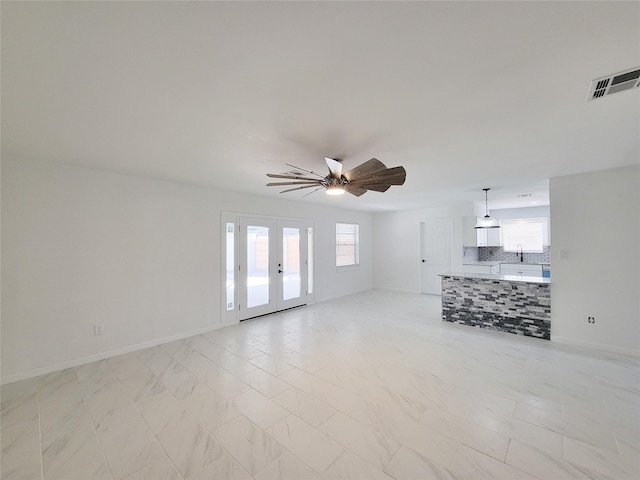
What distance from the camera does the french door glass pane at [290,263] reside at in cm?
A: 579

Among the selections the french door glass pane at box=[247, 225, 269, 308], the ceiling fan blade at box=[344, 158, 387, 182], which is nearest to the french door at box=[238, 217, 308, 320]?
the french door glass pane at box=[247, 225, 269, 308]

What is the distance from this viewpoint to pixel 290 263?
591 centimetres

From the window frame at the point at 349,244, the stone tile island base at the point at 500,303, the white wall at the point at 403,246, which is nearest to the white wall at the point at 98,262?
the window frame at the point at 349,244

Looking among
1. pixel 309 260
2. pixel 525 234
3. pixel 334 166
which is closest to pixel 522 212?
pixel 525 234

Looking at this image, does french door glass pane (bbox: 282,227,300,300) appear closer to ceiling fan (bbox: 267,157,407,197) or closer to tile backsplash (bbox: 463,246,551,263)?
ceiling fan (bbox: 267,157,407,197)

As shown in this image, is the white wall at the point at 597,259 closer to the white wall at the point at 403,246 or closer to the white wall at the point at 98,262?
the white wall at the point at 403,246

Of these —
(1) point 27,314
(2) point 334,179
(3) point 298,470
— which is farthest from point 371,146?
(1) point 27,314

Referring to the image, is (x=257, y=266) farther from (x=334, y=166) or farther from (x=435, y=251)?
(x=435, y=251)

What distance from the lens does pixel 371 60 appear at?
4.75 feet

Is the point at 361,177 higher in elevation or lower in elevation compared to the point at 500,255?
higher

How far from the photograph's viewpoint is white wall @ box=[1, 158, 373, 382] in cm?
297

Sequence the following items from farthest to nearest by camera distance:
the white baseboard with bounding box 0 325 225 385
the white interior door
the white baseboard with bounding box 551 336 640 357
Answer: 1. the white interior door
2. the white baseboard with bounding box 551 336 640 357
3. the white baseboard with bounding box 0 325 225 385

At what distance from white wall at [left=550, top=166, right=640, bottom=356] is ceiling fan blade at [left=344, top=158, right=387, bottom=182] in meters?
3.42

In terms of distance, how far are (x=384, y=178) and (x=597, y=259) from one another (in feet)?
11.7
